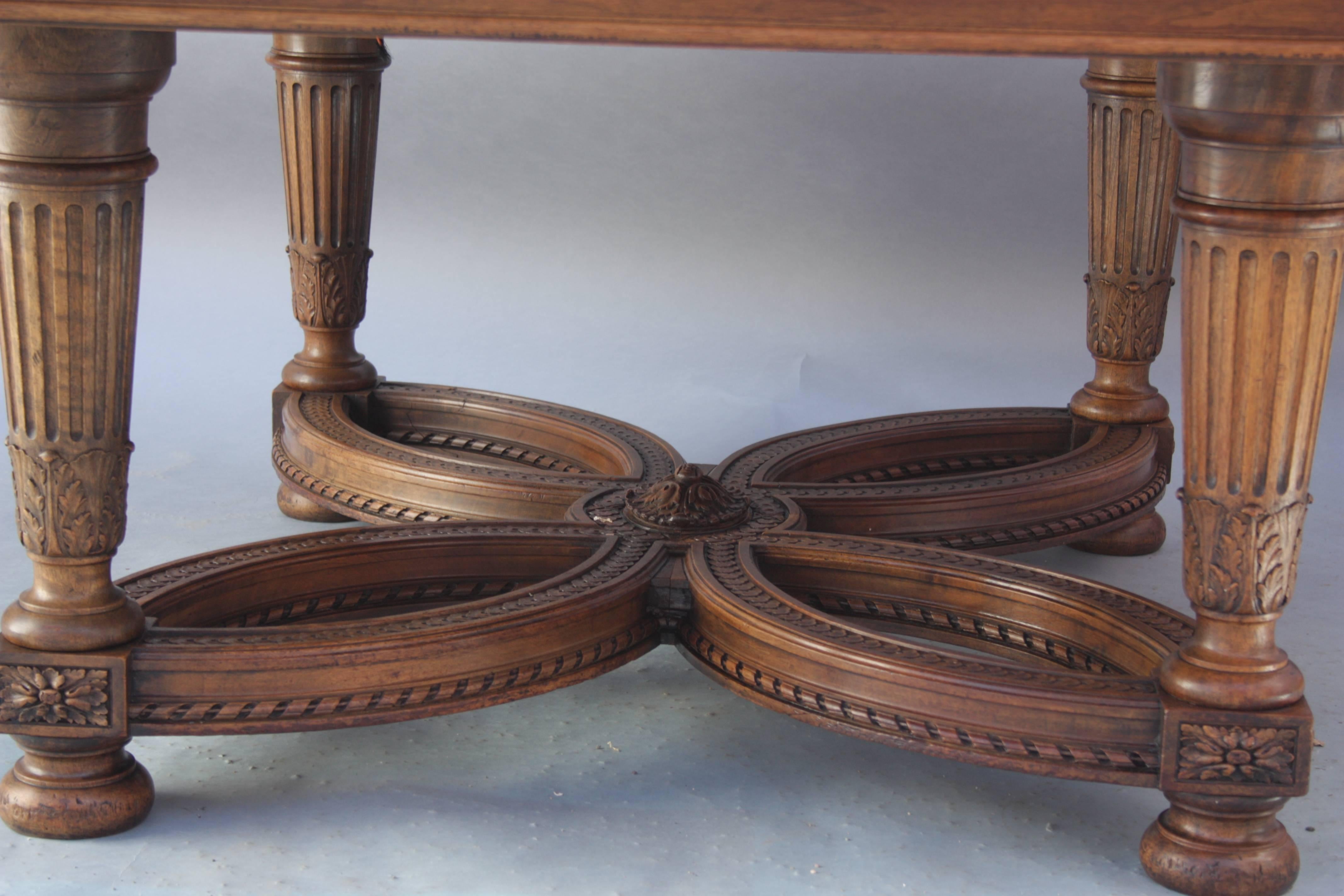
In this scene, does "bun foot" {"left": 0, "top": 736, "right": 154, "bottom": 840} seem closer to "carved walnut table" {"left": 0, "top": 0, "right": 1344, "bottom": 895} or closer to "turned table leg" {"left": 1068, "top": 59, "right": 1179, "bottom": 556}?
"carved walnut table" {"left": 0, "top": 0, "right": 1344, "bottom": 895}

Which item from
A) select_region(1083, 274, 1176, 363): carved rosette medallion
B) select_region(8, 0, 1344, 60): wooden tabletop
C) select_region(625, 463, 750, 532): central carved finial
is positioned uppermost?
select_region(8, 0, 1344, 60): wooden tabletop

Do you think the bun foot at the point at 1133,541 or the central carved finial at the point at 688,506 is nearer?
the central carved finial at the point at 688,506

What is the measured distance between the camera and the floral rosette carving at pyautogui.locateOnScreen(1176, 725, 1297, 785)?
169cm

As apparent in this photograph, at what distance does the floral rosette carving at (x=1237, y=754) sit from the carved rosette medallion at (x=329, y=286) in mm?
1606

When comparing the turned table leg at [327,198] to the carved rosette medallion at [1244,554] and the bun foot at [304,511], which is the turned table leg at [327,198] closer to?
the bun foot at [304,511]

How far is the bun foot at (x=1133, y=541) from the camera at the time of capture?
2799mm

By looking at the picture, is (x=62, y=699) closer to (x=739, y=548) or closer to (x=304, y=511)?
(x=739, y=548)

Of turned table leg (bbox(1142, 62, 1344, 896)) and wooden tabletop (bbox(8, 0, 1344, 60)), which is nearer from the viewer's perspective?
wooden tabletop (bbox(8, 0, 1344, 60))

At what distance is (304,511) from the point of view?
9.42 ft

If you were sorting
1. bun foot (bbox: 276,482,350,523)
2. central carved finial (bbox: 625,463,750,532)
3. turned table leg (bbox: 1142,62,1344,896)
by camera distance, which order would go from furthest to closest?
bun foot (bbox: 276,482,350,523) < central carved finial (bbox: 625,463,750,532) < turned table leg (bbox: 1142,62,1344,896)

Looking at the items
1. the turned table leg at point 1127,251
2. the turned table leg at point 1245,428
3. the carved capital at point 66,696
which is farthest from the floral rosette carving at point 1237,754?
the carved capital at point 66,696

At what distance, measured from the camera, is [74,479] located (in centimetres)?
174

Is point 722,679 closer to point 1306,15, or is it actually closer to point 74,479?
point 74,479

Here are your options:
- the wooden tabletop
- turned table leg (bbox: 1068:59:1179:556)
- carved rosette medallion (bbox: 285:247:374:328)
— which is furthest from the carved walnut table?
carved rosette medallion (bbox: 285:247:374:328)
